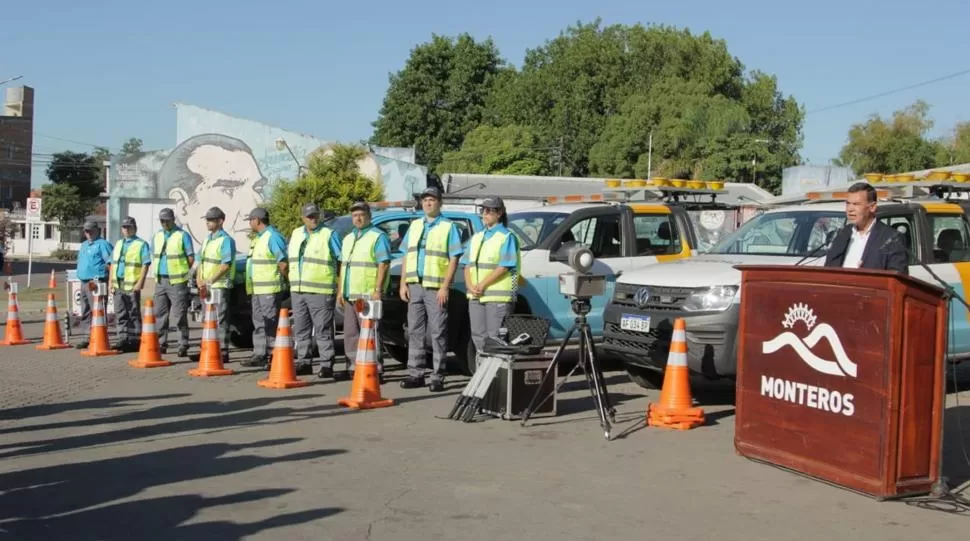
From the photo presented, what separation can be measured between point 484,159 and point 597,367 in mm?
56469

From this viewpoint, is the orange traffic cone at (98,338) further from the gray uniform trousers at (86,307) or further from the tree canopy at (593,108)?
the tree canopy at (593,108)

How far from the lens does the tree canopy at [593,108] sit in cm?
6394

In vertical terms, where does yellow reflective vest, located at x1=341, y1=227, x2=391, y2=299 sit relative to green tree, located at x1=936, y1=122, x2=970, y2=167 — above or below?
below

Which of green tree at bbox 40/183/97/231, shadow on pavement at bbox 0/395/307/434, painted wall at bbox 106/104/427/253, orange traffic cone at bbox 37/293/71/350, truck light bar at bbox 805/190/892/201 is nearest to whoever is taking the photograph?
shadow on pavement at bbox 0/395/307/434

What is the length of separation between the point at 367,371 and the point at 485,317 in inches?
51.2

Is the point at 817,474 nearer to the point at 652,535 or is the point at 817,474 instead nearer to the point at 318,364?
the point at 652,535

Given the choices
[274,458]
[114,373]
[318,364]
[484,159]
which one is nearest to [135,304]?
[114,373]

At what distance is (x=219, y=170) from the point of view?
37750mm

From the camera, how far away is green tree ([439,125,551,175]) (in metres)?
64.3

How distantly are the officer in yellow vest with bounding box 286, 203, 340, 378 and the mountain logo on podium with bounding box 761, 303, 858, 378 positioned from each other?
18.4ft

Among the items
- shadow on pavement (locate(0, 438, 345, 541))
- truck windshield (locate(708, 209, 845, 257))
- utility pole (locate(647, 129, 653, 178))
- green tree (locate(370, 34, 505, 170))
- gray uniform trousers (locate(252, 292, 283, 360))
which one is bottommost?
shadow on pavement (locate(0, 438, 345, 541))

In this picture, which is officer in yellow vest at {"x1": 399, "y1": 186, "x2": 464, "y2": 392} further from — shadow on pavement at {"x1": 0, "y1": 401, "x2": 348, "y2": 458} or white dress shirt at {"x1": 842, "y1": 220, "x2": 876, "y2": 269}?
white dress shirt at {"x1": 842, "y1": 220, "x2": 876, "y2": 269}

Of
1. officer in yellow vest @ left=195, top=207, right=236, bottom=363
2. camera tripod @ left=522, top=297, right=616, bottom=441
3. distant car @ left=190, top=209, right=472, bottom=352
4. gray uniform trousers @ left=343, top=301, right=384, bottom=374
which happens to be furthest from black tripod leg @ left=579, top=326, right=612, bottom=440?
officer in yellow vest @ left=195, top=207, right=236, bottom=363

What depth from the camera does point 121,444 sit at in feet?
26.3
